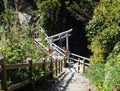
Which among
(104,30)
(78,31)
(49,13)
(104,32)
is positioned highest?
(49,13)

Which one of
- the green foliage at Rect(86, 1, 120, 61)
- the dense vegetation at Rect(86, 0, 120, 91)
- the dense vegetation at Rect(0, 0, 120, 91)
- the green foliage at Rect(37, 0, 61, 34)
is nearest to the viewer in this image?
the dense vegetation at Rect(0, 0, 120, 91)

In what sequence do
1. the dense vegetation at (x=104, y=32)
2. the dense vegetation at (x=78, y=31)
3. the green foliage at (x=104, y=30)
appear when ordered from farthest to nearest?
the green foliage at (x=104, y=30) < the dense vegetation at (x=104, y=32) < the dense vegetation at (x=78, y=31)

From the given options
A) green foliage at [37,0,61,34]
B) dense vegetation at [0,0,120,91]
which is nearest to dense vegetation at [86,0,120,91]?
dense vegetation at [0,0,120,91]

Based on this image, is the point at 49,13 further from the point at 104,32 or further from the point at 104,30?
the point at 104,32

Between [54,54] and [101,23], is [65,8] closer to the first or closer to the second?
[54,54]

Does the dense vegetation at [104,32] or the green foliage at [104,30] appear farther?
the green foliage at [104,30]

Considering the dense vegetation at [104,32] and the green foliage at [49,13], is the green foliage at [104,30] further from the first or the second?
the green foliage at [49,13]

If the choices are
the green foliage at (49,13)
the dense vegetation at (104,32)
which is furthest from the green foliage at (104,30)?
the green foliage at (49,13)

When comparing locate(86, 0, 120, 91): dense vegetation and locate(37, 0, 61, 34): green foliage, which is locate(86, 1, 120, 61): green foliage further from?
locate(37, 0, 61, 34): green foliage

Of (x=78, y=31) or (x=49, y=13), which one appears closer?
(x=49, y=13)

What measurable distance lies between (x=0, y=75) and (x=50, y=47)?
14159 millimetres

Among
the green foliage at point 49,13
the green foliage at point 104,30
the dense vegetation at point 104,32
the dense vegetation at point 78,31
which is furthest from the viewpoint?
the green foliage at point 49,13

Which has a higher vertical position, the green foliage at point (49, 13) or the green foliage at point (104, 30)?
the green foliage at point (49, 13)

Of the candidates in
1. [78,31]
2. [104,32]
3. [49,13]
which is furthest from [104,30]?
[78,31]
